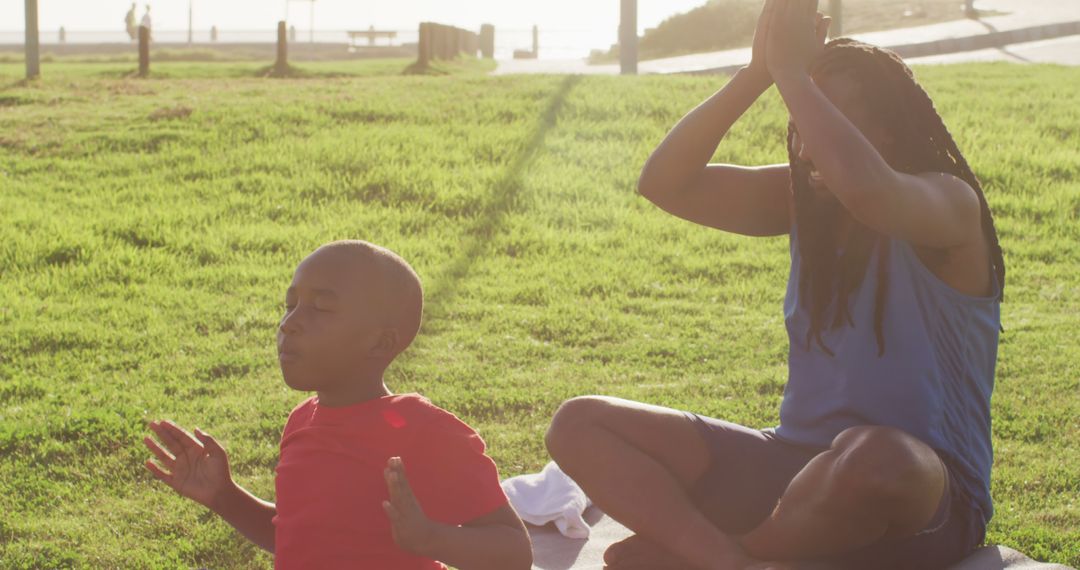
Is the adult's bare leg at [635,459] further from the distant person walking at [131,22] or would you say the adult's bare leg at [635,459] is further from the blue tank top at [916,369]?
the distant person walking at [131,22]

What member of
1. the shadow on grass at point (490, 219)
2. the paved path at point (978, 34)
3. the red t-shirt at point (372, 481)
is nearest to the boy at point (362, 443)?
the red t-shirt at point (372, 481)

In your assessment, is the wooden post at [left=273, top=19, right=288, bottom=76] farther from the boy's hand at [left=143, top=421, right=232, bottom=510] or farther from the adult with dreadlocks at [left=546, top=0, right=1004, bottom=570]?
the boy's hand at [left=143, top=421, right=232, bottom=510]

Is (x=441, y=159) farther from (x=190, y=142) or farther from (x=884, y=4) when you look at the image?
(x=884, y=4)

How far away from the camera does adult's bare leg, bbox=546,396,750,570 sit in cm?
344

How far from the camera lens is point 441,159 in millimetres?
10953

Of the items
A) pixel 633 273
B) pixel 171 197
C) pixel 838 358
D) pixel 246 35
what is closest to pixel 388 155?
pixel 171 197

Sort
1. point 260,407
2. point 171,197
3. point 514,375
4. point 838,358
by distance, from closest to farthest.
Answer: point 838,358 → point 260,407 → point 514,375 → point 171,197

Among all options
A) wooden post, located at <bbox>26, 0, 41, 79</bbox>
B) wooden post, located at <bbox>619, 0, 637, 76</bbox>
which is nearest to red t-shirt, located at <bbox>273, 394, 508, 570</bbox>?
wooden post, located at <bbox>619, 0, 637, 76</bbox>

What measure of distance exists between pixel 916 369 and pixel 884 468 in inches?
13.3

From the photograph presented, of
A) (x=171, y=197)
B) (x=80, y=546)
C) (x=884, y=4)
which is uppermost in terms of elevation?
(x=884, y=4)

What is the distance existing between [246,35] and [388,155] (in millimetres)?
40611

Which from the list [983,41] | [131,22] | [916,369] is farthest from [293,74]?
[131,22]

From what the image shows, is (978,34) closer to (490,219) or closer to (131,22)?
(490,219)

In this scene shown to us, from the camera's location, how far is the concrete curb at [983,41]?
66.6ft
